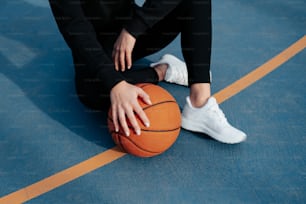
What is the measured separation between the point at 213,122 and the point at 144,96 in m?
0.56

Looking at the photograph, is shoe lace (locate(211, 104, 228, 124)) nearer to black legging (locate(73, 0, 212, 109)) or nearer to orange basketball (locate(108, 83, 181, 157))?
black legging (locate(73, 0, 212, 109))

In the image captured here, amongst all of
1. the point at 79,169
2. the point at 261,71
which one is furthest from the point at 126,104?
the point at 261,71

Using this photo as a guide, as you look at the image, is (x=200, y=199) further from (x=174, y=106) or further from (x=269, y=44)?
(x=269, y=44)

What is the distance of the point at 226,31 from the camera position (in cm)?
331

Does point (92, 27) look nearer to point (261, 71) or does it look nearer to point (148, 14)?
point (148, 14)

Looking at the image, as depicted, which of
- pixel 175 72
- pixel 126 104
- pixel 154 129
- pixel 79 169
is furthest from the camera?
pixel 175 72

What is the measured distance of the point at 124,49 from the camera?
211 centimetres

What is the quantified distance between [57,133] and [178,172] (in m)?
0.83

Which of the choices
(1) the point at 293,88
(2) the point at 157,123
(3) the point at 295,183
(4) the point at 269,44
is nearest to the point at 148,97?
(2) the point at 157,123

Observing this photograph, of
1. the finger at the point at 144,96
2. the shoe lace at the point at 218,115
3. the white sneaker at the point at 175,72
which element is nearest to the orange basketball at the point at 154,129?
the finger at the point at 144,96

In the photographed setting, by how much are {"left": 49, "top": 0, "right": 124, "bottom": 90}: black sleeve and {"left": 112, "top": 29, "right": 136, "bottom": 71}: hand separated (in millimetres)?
152

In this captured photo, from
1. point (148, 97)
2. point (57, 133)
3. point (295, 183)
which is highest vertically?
point (148, 97)

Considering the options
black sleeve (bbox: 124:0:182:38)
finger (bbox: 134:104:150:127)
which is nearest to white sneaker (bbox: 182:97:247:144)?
finger (bbox: 134:104:150:127)

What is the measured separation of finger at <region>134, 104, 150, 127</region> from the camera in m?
1.91
